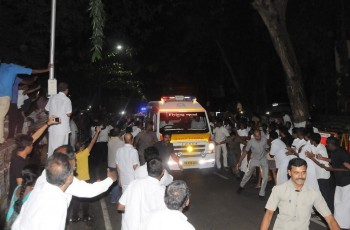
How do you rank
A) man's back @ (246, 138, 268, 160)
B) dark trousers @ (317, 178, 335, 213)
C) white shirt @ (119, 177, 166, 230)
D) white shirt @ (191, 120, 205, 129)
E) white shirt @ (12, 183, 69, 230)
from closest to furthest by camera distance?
white shirt @ (12, 183, 69, 230)
white shirt @ (119, 177, 166, 230)
dark trousers @ (317, 178, 335, 213)
man's back @ (246, 138, 268, 160)
white shirt @ (191, 120, 205, 129)

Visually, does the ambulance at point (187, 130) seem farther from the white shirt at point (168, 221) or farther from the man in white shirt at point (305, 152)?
the white shirt at point (168, 221)

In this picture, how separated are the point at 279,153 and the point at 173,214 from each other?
283 inches

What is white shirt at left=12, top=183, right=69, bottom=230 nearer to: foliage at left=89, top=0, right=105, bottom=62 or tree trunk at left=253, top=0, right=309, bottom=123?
foliage at left=89, top=0, right=105, bottom=62

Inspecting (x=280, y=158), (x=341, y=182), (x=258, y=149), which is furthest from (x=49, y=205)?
(x=258, y=149)

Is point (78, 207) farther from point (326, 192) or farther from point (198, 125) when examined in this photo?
point (198, 125)

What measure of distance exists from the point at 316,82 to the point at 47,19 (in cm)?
1672

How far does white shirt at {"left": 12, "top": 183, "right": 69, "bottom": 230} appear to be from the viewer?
372 cm

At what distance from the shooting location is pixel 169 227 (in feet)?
12.3

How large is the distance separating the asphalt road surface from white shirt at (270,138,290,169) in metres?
1.19

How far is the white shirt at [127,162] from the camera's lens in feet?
29.2

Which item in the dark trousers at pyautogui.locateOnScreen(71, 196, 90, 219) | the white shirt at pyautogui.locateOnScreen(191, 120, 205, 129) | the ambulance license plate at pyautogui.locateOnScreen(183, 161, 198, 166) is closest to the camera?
the dark trousers at pyautogui.locateOnScreen(71, 196, 90, 219)

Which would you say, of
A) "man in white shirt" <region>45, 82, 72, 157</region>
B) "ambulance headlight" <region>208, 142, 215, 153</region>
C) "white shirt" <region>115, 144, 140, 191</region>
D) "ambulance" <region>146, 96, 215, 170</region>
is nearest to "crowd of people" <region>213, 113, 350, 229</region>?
"ambulance headlight" <region>208, 142, 215, 153</region>

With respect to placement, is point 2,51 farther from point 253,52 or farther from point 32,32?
point 253,52

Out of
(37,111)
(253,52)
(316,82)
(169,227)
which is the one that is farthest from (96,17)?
(253,52)
